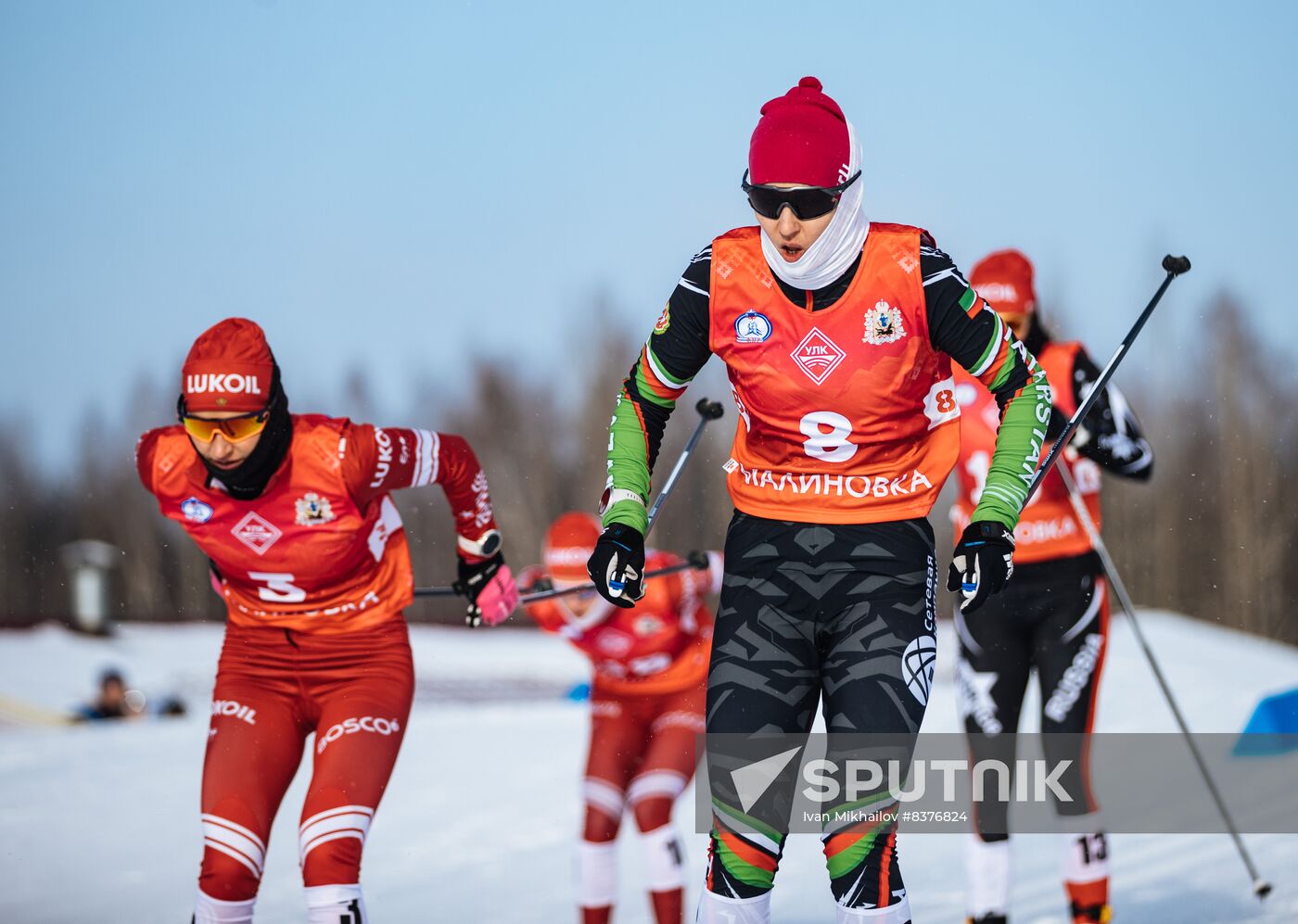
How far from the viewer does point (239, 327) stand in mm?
4723

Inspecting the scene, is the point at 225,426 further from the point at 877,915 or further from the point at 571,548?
the point at 571,548

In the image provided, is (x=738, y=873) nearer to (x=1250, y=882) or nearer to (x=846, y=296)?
(x=846, y=296)

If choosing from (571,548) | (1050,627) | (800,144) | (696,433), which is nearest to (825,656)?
(800,144)

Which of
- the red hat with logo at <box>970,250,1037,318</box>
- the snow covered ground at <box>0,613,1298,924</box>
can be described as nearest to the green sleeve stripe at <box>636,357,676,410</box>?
the red hat with logo at <box>970,250,1037,318</box>

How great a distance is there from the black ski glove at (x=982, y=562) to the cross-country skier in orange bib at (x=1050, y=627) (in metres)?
1.94

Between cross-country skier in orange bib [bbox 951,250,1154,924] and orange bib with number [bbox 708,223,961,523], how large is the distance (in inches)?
Answer: 72.3

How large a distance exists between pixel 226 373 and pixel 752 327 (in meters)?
1.71

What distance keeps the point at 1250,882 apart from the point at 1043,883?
36.8 inches

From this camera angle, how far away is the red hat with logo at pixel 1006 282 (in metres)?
5.75

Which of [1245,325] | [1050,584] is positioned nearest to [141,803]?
[1050,584]

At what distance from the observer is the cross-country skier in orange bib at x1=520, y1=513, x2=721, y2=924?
6250 millimetres

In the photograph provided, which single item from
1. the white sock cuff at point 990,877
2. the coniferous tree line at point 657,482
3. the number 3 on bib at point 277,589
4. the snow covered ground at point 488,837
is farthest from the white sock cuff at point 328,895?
the coniferous tree line at point 657,482

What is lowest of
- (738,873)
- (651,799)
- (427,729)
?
(427,729)

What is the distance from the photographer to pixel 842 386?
12.0ft
